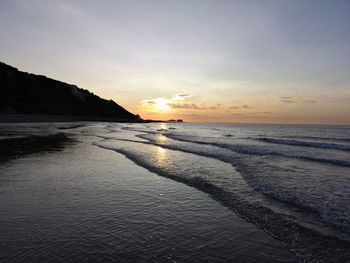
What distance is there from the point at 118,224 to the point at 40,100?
12107cm

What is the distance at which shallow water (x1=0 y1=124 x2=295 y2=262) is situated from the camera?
5.98 metres

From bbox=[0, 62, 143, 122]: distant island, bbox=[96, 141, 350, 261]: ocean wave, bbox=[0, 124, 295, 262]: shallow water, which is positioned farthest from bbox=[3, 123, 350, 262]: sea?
bbox=[0, 62, 143, 122]: distant island

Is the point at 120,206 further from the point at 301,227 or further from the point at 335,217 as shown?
the point at 335,217

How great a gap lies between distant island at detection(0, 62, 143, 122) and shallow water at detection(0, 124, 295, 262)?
71.4 m

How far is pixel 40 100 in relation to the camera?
11706 cm

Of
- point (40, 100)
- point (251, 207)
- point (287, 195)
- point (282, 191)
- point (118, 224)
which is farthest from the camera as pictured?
point (40, 100)

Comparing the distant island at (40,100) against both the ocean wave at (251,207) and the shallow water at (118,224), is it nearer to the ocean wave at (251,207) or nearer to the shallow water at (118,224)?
the ocean wave at (251,207)

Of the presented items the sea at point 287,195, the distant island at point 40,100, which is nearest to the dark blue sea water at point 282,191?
the sea at point 287,195

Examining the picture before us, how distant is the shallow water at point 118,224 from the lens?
19.6 ft

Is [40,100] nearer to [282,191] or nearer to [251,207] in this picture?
[282,191]

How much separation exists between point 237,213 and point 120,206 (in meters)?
3.48

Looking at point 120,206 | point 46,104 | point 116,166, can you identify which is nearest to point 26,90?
point 46,104

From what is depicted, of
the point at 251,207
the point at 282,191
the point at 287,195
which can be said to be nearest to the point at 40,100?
the point at 282,191

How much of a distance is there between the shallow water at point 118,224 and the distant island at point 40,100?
7141cm
